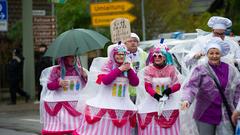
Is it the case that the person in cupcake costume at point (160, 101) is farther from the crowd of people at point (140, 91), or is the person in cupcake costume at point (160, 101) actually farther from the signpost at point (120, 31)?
the signpost at point (120, 31)

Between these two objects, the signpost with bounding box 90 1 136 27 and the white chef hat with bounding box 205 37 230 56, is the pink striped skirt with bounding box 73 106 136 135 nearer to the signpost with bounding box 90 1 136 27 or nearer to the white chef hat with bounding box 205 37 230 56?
the white chef hat with bounding box 205 37 230 56

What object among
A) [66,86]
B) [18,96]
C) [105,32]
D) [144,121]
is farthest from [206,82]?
[105,32]

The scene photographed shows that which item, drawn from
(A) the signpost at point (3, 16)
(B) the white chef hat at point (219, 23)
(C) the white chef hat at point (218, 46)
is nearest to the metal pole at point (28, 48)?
(A) the signpost at point (3, 16)

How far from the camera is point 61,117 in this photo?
9594 mm

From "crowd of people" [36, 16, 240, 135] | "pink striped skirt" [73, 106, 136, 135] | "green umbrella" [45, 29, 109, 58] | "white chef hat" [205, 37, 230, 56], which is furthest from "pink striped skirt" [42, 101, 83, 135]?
"white chef hat" [205, 37, 230, 56]

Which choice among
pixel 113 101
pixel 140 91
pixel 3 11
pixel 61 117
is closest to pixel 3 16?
pixel 3 11

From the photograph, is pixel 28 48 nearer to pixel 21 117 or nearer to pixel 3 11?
pixel 3 11

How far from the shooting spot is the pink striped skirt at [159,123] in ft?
29.4

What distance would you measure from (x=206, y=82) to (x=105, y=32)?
64.8 ft

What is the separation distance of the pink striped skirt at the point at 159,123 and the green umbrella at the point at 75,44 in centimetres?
122

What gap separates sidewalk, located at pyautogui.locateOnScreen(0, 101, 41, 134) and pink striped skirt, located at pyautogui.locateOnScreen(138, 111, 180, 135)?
4997 mm

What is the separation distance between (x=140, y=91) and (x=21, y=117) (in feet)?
29.1

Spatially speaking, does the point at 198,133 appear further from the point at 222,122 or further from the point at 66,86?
the point at 66,86

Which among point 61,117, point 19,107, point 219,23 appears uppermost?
point 219,23
